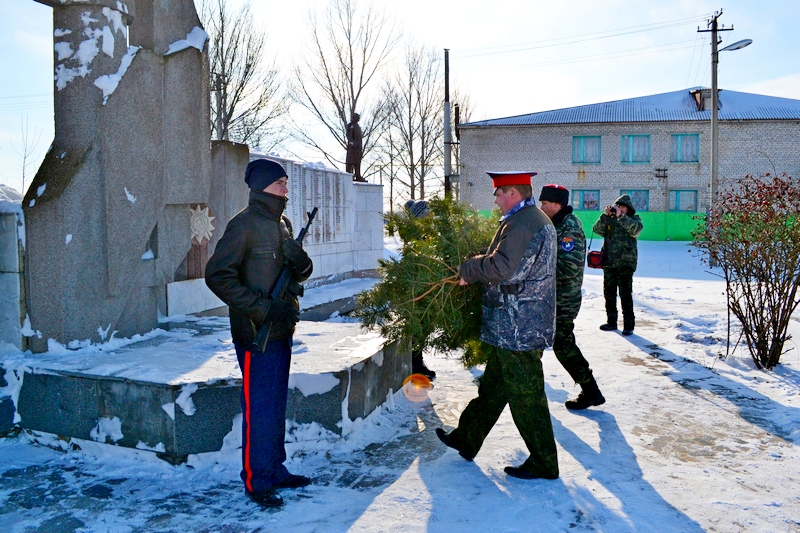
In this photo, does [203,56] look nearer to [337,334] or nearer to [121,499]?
[337,334]

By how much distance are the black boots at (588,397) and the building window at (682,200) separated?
2764cm

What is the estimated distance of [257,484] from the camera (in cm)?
321

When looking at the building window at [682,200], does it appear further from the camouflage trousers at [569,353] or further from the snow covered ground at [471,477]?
the camouflage trousers at [569,353]

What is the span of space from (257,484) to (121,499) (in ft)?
2.30

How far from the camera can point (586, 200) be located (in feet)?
99.7

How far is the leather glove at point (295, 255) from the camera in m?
3.31

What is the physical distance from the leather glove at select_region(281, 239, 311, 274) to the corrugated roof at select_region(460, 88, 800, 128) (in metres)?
28.5

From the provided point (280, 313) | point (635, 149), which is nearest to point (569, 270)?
point (280, 313)

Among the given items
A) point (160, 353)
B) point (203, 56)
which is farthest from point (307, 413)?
point (203, 56)

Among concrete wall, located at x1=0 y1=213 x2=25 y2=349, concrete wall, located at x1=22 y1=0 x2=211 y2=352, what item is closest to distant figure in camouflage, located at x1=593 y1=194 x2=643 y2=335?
concrete wall, located at x1=22 y1=0 x2=211 y2=352

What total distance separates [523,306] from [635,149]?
29.1 metres

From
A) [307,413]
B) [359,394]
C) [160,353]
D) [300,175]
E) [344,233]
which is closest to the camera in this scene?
[307,413]

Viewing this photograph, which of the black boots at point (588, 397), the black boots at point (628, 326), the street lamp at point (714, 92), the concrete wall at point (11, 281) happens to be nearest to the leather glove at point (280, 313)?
the concrete wall at point (11, 281)

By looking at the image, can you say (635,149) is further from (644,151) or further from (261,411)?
(261,411)
